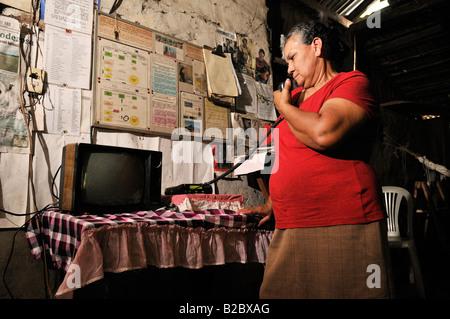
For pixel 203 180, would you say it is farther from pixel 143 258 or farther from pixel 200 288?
pixel 143 258

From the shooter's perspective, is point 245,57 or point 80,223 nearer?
point 80,223

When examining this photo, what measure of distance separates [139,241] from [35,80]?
1360mm

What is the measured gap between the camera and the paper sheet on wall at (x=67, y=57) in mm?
2061

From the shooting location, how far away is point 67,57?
2131 mm

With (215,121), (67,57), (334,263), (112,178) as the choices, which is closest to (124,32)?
(67,57)

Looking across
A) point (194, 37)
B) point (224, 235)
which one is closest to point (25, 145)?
point (224, 235)

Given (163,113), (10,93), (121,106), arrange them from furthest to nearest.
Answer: (163,113) → (121,106) → (10,93)

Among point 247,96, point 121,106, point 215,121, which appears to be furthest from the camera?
point 247,96

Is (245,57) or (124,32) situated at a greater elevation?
(245,57)

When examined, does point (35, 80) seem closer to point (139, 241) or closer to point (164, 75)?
point (164, 75)

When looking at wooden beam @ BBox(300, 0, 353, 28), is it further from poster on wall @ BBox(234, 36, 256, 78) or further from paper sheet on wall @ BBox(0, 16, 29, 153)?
paper sheet on wall @ BBox(0, 16, 29, 153)

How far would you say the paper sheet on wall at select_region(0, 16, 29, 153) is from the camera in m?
1.86

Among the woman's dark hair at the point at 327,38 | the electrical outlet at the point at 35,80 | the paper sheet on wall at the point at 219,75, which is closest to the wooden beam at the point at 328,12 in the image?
the paper sheet on wall at the point at 219,75

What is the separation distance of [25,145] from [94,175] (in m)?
0.64
